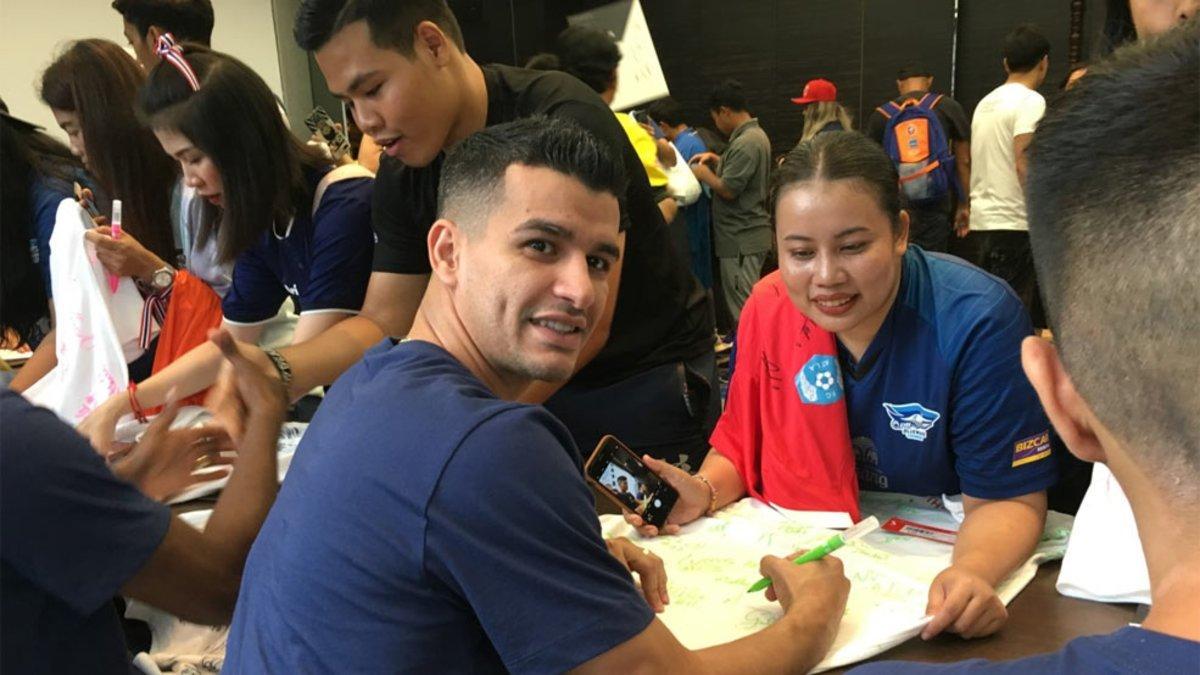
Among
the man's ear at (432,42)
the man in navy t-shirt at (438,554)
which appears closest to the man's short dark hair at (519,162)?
the man in navy t-shirt at (438,554)

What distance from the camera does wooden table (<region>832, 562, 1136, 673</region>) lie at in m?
1.00

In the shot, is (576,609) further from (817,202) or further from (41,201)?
(41,201)

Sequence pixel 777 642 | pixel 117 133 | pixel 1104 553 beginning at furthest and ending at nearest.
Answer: pixel 117 133 < pixel 1104 553 < pixel 777 642

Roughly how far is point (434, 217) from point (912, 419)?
0.91 m

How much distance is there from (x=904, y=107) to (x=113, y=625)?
4.44m

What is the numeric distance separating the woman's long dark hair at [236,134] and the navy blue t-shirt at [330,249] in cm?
4

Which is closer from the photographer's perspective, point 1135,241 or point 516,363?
point 1135,241

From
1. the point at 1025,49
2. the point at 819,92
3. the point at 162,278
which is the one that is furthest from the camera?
the point at 819,92

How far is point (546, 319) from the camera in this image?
1.06 metres

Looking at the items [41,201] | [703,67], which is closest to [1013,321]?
[41,201]

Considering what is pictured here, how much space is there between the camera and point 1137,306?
0.53 m

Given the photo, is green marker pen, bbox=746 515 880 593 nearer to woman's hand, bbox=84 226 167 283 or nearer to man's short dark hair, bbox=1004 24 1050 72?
woman's hand, bbox=84 226 167 283

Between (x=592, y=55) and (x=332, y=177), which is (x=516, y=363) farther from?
(x=592, y=55)

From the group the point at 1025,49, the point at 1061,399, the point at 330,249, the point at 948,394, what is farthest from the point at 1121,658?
the point at 1025,49
